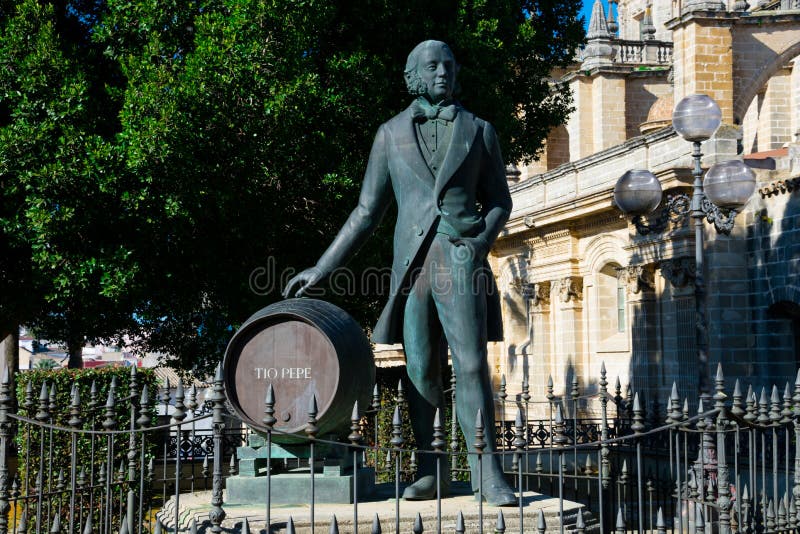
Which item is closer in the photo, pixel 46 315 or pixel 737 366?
pixel 46 315

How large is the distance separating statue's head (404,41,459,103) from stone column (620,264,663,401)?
17035 millimetres

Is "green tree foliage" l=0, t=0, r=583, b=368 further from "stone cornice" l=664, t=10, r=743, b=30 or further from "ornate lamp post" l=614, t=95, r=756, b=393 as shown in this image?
"stone cornice" l=664, t=10, r=743, b=30

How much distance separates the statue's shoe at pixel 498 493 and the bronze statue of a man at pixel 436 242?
0.6 inches

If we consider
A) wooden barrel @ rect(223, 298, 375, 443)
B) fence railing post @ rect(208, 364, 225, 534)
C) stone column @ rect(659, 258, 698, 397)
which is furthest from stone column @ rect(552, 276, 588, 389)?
fence railing post @ rect(208, 364, 225, 534)

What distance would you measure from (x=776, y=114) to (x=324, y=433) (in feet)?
83.5

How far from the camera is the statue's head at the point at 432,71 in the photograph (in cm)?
650

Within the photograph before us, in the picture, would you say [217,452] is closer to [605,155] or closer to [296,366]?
[296,366]

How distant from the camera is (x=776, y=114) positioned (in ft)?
94.9

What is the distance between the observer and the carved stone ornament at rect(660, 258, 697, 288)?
A: 2117 centimetres

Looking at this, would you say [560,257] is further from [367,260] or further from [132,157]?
[132,157]

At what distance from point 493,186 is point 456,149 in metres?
0.39

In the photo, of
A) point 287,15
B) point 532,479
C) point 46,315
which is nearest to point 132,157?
point 287,15

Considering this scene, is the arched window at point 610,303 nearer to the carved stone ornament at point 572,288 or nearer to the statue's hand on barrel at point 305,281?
the carved stone ornament at point 572,288

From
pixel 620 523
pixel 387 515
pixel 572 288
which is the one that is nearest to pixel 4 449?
pixel 387 515
